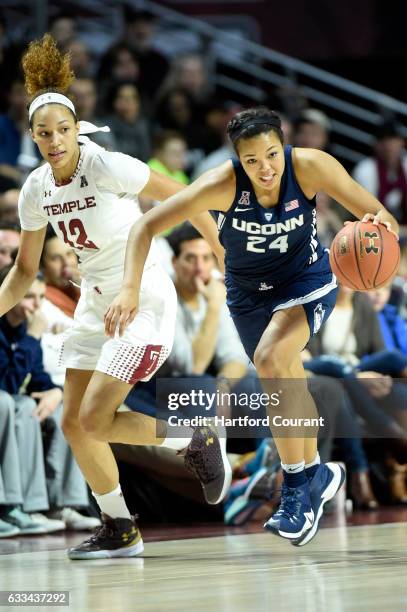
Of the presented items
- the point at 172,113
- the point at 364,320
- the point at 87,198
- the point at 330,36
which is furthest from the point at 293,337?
the point at 330,36

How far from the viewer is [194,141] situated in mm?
10625

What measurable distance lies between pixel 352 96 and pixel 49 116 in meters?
8.16

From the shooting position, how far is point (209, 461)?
5176 millimetres

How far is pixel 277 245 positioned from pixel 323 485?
3.37ft

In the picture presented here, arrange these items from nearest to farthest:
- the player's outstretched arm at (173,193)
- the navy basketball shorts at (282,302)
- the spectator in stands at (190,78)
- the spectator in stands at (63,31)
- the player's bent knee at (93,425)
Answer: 1. the player's bent knee at (93,425)
2. the navy basketball shorts at (282,302)
3. the player's outstretched arm at (173,193)
4. the spectator in stands at (63,31)
5. the spectator in stands at (190,78)

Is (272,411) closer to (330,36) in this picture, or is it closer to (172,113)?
(172,113)

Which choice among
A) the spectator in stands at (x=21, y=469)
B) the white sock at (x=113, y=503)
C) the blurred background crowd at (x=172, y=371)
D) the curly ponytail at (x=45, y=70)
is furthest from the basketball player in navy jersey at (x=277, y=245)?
the spectator in stands at (x=21, y=469)

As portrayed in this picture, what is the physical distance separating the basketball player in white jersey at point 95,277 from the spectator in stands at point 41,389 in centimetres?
108

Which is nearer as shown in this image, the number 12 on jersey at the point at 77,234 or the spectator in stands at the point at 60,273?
the number 12 on jersey at the point at 77,234

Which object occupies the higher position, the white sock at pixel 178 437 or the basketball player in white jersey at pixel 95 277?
the basketball player in white jersey at pixel 95 277

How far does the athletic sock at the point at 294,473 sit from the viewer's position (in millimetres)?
4758

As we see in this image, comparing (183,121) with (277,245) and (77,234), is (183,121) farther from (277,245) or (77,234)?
(277,245)

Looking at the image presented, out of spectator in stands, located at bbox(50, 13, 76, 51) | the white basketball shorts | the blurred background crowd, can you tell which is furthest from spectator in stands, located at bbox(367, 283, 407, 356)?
spectator in stands, located at bbox(50, 13, 76, 51)

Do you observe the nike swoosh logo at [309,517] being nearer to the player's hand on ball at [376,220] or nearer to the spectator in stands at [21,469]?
the player's hand on ball at [376,220]
